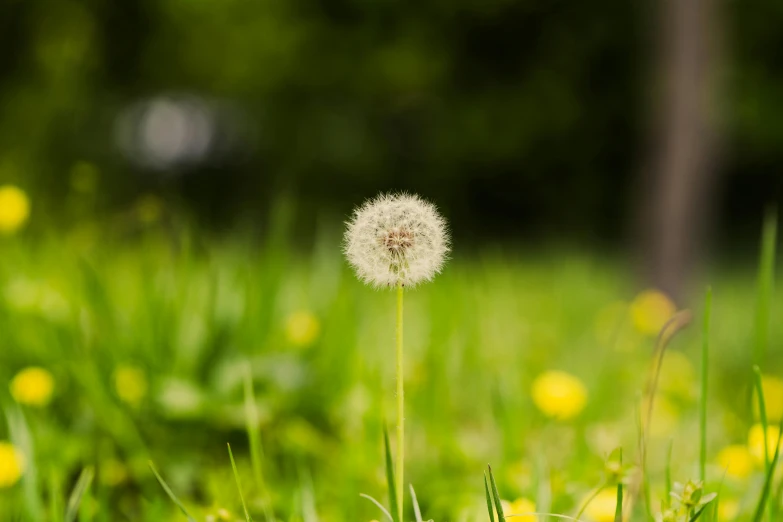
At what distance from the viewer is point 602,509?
1.13 meters

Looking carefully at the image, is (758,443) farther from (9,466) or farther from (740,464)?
(9,466)

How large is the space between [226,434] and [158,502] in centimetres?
37

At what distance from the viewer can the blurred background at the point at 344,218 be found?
1650 mm

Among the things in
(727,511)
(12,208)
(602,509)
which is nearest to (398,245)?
(602,509)

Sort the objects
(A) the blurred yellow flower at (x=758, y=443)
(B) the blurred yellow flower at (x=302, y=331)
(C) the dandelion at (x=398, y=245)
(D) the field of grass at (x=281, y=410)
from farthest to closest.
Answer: (B) the blurred yellow flower at (x=302, y=331) < (D) the field of grass at (x=281, y=410) < (A) the blurred yellow flower at (x=758, y=443) < (C) the dandelion at (x=398, y=245)

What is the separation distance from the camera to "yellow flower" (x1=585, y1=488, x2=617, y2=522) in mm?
1116

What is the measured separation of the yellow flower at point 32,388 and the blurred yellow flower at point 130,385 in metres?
0.14

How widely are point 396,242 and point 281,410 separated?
3.17 feet

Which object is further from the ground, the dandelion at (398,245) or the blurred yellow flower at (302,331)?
the dandelion at (398,245)

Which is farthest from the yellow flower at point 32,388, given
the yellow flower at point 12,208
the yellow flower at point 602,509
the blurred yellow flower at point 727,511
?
the blurred yellow flower at point 727,511

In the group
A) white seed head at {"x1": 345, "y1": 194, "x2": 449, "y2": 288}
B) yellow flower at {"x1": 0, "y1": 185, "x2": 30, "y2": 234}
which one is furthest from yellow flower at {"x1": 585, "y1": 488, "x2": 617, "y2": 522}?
yellow flower at {"x1": 0, "y1": 185, "x2": 30, "y2": 234}

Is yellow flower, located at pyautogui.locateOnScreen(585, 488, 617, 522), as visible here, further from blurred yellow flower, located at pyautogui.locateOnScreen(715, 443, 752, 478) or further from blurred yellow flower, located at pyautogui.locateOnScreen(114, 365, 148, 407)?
blurred yellow flower, located at pyautogui.locateOnScreen(114, 365, 148, 407)

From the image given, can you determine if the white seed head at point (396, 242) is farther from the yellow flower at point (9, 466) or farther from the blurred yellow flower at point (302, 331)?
the blurred yellow flower at point (302, 331)

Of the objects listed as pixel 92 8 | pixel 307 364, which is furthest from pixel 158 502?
pixel 92 8
